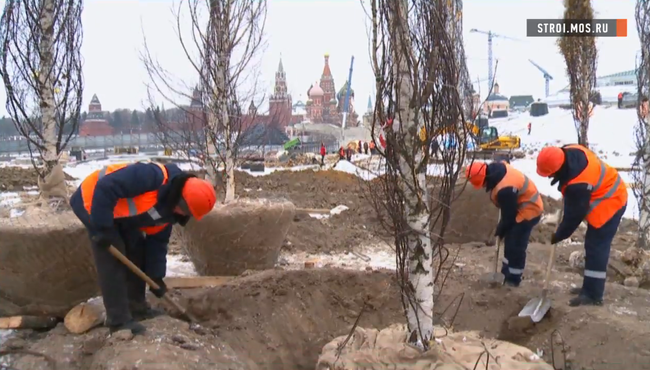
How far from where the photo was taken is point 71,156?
29.5m

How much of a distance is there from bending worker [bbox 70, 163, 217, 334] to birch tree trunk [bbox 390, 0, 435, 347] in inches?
56.3

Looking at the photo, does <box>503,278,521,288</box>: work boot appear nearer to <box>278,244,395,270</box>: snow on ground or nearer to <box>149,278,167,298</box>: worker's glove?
<box>278,244,395,270</box>: snow on ground

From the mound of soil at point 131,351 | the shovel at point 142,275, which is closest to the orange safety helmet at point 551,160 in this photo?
the mound of soil at point 131,351

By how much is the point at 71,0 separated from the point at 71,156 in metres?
26.1

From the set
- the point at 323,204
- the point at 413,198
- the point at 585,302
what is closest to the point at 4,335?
the point at 413,198

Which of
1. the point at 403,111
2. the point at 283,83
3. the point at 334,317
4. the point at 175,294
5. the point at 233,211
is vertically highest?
the point at 283,83

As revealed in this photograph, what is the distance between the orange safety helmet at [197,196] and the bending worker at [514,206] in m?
2.61

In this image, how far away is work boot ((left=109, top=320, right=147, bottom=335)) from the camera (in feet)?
11.8

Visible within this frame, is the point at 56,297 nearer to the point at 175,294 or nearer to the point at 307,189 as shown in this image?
the point at 175,294

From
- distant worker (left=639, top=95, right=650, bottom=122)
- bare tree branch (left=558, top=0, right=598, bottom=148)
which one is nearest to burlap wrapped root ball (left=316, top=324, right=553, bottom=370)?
distant worker (left=639, top=95, right=650, bottom=122)

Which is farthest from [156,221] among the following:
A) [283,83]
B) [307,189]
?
[307,189]

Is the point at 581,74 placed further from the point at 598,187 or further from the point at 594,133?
the point at 594,133

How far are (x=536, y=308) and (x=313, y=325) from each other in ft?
6.07

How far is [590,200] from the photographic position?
452 cm
